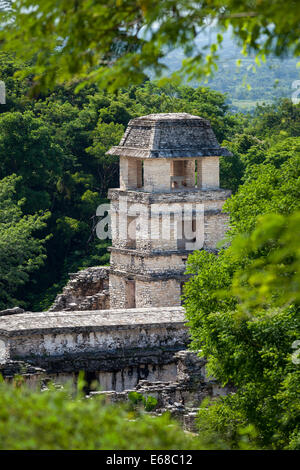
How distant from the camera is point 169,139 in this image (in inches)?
945

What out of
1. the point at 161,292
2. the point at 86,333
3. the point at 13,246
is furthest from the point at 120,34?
the point at 13,246

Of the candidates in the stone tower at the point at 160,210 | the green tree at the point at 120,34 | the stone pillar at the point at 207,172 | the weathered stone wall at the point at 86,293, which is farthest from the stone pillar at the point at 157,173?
the green tree at the point at 120,34

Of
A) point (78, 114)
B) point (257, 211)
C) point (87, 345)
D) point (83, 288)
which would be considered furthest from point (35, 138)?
point (257, 211)

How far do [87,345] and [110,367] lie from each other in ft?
1.74

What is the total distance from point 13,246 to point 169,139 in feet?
20.2

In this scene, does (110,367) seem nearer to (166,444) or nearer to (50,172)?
(166,444)

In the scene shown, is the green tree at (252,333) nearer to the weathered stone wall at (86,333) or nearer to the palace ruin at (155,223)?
the weathered stone wall at (86,333)

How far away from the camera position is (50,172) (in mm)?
33750

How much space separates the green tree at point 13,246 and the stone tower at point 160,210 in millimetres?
4459

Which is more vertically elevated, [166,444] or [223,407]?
[166,444]

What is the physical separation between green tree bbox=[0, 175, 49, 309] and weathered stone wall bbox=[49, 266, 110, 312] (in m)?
3.29

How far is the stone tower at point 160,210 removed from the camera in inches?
928

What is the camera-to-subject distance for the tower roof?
2373cm

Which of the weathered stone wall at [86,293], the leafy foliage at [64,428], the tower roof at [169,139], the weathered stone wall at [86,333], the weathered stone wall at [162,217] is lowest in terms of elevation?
the weathered stone wall at [86,293]
